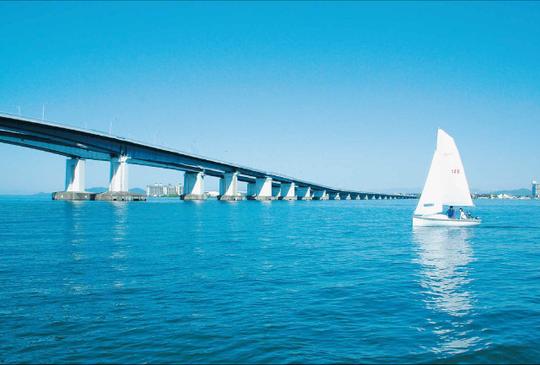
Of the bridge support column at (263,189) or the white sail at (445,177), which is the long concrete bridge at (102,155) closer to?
the bridge support column at (263,189)

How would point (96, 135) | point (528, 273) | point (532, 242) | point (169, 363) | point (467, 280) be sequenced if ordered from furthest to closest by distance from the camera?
point (96, 135) < point (532, 242) < point (528, 273) < point (467, 280) < point (169, 363)

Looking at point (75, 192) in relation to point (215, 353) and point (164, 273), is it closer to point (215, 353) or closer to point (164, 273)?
point (164, 273)

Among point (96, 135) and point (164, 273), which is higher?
point (96, 135)

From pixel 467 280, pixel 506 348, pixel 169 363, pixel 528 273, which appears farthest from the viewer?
pixel 528 273

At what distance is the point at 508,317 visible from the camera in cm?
1382

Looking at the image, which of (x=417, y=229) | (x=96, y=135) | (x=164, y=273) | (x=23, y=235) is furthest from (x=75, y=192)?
(x=164, y=273)

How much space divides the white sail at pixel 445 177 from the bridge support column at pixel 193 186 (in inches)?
4770

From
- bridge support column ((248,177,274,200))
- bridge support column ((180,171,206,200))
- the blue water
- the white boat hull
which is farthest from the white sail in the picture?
bridge support column ((248,177,274,200))

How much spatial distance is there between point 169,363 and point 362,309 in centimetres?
713

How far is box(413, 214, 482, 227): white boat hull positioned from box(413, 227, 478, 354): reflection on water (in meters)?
15.3

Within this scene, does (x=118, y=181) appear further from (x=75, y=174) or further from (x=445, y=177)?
(x=445, y=177)

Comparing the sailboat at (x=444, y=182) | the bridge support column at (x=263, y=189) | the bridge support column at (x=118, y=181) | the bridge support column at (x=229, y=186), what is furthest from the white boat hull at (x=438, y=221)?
the bridge support column at (x=263, y=189)

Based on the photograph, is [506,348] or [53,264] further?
[53,264]

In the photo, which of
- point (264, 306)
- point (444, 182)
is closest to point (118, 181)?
point (444, 182)
